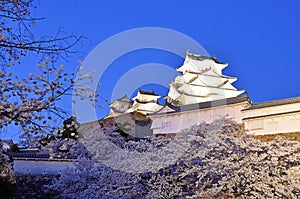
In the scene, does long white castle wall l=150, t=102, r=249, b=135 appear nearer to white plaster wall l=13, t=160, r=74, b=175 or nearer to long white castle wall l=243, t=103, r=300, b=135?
long white castle wall l=243, t=103, r=300, b=135

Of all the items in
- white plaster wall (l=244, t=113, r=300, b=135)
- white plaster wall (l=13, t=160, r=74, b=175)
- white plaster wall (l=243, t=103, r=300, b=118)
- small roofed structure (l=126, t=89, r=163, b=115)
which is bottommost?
white plaster wall (l=13, t=160, r=74, b=175)

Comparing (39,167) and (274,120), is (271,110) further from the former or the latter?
(39,167)

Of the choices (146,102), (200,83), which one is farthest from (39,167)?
(146,102)

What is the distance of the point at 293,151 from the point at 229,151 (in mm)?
1334

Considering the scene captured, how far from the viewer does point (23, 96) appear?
132 inches

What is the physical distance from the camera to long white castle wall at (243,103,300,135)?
12359 mm

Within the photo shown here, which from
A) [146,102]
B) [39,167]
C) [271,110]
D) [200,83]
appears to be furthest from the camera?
[146,102]

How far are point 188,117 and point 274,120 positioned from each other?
17.5 ft

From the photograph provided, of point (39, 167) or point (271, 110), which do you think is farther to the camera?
point (271, 110)

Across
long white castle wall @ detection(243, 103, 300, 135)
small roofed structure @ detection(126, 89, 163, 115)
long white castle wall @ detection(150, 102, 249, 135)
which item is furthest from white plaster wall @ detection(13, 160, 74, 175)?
small roofed structure @ detection(126, 89, 163, 115)

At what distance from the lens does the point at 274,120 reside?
12914 mm

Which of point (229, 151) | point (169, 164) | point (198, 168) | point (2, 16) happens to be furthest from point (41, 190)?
point (2, 16)

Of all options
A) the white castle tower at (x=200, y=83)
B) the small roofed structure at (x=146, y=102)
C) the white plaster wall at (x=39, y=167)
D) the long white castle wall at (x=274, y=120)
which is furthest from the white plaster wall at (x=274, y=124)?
the small roofed structure at (x=146, y=102)

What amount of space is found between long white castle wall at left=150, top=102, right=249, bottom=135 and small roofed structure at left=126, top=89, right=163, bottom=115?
12.0m
